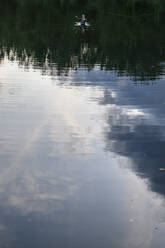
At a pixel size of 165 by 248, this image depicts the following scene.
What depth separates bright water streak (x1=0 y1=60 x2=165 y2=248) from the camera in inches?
583

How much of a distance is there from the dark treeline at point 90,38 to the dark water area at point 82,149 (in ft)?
0.99

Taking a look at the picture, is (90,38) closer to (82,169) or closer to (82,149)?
(82,149)

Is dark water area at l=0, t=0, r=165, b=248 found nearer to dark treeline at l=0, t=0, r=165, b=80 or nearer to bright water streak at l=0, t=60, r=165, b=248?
bright water streak at l=0, t=60, r=165, b=248

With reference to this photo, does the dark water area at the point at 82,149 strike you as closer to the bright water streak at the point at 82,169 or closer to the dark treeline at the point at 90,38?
the bright water streak at the point at 82,169

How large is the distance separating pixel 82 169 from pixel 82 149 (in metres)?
2.76

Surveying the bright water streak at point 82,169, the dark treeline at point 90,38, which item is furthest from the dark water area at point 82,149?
the dark treeline at point 90,38

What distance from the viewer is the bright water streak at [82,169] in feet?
48.6

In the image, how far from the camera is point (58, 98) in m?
33.9

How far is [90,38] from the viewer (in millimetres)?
70312

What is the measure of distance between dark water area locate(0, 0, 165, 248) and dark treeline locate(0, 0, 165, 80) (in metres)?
0.30

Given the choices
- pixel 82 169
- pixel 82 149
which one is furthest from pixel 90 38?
pixel 82 169

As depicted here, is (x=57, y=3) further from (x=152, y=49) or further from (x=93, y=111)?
(x=93, y=111)

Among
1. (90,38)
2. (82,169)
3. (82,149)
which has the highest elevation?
(90,38)

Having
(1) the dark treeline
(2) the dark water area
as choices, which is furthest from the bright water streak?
(1) the dark treeline
